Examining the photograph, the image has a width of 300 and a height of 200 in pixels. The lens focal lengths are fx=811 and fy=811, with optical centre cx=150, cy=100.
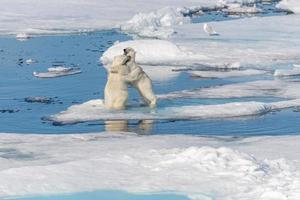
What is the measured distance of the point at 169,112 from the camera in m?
12.6

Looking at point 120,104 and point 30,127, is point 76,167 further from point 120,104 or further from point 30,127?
point 120,104

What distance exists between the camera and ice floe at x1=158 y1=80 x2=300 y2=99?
1424cm

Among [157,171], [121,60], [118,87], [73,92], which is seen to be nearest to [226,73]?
[73,92]

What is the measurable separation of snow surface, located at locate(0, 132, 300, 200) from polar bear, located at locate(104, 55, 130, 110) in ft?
10.6

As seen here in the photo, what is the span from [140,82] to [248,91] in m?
2.59

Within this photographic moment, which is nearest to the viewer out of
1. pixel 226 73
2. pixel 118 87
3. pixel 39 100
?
pixel 118 87

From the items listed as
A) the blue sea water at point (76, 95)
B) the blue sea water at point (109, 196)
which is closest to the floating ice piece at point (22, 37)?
the blue sea water at point (76, 95)

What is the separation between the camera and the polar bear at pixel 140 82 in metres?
12.9

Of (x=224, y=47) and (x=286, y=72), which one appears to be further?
(x=224, y=47)

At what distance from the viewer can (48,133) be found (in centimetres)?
1130

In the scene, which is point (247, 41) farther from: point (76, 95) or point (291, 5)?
point (291, 5)

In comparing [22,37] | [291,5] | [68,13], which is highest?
[291,5]

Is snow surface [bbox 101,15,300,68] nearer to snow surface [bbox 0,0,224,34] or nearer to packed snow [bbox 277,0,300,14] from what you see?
snow surface [bbox 0,0,224,34]

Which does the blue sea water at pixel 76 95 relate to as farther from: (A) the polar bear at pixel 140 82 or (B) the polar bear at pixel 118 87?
(B) the polar bear at pixel 118 87
